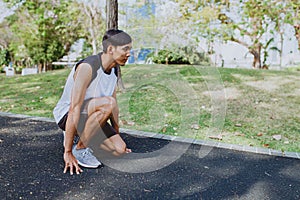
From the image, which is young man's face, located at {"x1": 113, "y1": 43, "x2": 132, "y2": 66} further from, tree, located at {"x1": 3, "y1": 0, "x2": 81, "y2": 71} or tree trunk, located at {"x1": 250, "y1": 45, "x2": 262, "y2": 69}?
tree, located at {"x1": 3, "y1": 0, "x2": 81, "y2": 71}

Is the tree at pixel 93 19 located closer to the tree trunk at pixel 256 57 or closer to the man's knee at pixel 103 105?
the tree trunk at pixel 256 57

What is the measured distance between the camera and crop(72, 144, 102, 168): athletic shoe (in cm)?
247

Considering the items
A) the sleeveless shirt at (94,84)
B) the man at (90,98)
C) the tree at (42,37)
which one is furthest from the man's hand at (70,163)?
the tree at (42,37)

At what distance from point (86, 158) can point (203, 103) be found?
3.07 metres

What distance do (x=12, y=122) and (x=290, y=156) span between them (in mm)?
3368

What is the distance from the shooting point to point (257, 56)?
11.6 m

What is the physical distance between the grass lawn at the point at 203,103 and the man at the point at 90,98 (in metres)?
1.34

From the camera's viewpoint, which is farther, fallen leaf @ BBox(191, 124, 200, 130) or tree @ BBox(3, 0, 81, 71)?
tree @ BBox(3, 0, 81, 71)

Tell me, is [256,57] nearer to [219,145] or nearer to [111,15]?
[111,15]

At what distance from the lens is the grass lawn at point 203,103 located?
3803 mm

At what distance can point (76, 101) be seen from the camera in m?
2.28

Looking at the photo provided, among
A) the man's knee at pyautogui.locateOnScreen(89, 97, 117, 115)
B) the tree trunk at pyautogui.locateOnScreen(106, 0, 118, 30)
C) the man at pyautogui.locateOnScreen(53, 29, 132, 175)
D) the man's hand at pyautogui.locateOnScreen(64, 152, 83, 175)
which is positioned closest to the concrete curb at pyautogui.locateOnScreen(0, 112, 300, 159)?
the man at pyautogui.locateOnScreen(53, 29, 132, 175)

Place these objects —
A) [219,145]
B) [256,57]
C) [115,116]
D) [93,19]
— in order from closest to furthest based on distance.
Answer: [115,116] → [219,145] → [256,57] → [93,19]

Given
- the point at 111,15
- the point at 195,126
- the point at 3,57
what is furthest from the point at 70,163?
the point at 3,57
